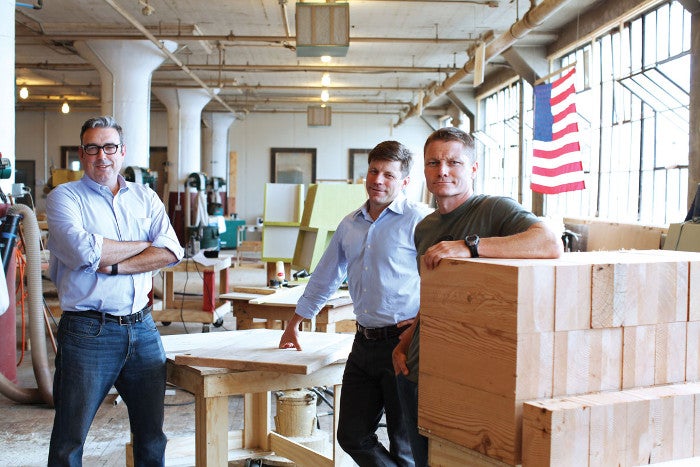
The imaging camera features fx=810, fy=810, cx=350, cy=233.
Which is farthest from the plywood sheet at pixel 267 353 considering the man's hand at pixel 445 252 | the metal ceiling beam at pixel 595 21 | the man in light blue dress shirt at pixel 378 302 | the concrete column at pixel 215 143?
the concrete column at pixel 215 143

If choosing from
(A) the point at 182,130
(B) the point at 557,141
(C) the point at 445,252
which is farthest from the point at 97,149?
(A) the point at 182,130

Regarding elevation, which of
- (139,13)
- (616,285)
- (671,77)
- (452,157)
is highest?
(139,13)

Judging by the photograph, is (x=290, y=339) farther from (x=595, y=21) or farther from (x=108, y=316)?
(x=595, y=21)

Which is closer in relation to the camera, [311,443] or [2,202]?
[311,443]

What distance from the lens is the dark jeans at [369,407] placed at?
3.16 m

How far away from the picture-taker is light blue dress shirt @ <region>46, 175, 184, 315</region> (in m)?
2.99

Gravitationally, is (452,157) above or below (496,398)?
above

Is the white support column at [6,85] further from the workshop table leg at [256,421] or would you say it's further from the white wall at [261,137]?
the white wall at [261,137]

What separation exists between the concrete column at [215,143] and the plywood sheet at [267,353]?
19264 mm

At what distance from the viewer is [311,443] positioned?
4367 millimetres

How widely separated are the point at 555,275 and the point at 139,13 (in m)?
11.8

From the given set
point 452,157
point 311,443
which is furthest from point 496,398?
point 311,443

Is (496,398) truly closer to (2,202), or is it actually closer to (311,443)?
(311,443)

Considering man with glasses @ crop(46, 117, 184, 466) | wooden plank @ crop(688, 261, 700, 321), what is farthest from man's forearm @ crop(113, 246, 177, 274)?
wooden plank @ crop(688, 261, 700, 321)
